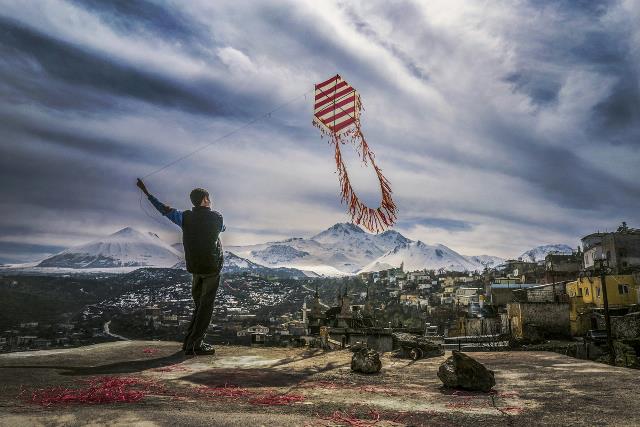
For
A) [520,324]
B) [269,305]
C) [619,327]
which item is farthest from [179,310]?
[619,327]

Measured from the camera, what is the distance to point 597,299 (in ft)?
167

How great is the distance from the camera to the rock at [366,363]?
6891 mm

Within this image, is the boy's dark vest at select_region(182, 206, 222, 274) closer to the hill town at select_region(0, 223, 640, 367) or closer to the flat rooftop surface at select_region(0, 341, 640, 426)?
the hill town at select_region(0, 223, 640, 367)

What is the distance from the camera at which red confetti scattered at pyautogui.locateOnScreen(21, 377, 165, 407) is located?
4155 mm

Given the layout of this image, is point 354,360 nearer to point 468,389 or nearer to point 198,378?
point 468,389

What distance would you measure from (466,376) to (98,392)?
178 inches

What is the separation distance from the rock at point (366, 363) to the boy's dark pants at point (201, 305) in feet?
9.17

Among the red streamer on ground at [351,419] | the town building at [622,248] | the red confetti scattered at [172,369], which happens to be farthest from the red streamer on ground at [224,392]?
the town building at [622,248]

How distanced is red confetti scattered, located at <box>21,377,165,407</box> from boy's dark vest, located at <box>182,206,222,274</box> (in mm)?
2605

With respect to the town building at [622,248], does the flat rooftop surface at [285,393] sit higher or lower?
lower

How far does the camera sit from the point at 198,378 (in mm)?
5742

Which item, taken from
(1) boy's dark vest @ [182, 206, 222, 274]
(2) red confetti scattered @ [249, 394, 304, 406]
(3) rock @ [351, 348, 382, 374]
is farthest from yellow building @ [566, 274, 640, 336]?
(2) red confetti scattered @ [249, 394, 304, 406]

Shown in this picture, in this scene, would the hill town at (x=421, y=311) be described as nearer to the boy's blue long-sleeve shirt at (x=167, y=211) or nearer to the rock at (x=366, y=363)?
the boy's blue long-sleeve shirt at (x=167, y=211)

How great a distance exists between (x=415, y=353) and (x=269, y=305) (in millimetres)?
175156
